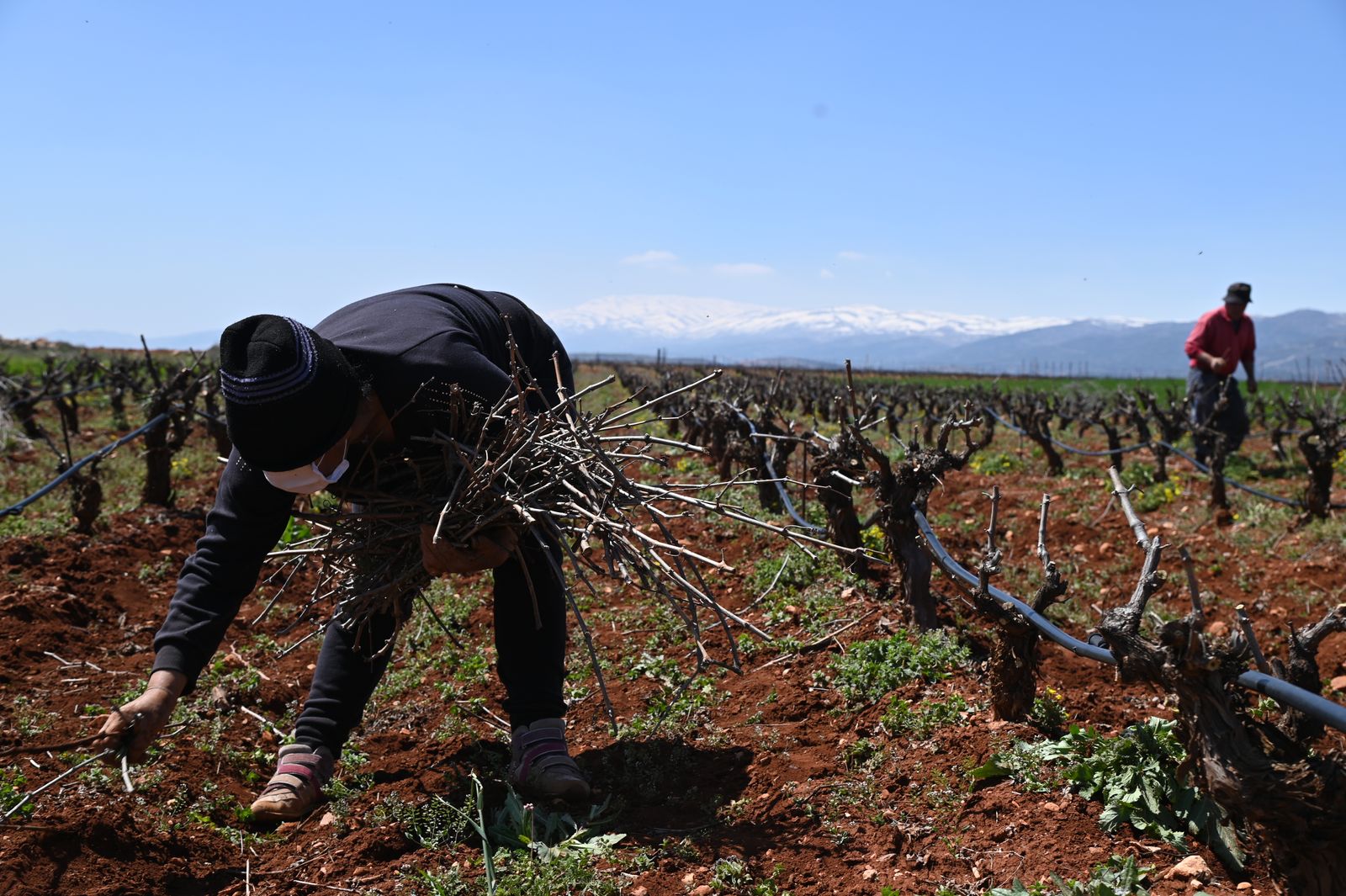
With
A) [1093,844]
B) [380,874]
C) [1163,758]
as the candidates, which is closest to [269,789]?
[380,874]

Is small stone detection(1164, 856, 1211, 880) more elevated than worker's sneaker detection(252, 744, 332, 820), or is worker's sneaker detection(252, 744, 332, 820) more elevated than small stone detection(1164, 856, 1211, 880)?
small stone detection(1164, 856, 1211, 880)

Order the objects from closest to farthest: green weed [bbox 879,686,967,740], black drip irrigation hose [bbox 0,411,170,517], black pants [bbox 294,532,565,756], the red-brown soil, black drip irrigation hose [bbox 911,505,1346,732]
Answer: black drip irrigation hose [bbox 911,505,1346,732], the red-brown soil, black pants [bbox 294,532,565,756], green weed [bbox 879,686,967,740], black drip irrigation hose [bbox 0,411,170,517]

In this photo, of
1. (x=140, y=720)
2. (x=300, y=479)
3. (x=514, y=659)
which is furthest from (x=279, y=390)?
(x=514, y=659)

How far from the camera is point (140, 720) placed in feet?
7.45

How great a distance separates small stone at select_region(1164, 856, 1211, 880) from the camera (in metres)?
2.03

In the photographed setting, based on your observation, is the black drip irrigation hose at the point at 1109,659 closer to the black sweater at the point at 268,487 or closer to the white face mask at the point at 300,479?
the black sweater at the point at 268,487

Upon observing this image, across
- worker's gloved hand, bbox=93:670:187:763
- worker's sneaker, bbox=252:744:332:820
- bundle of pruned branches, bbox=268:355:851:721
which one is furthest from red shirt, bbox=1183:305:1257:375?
worker's gloved hand, bbox=93:670:187:763

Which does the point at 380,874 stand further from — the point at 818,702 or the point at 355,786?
the point at 818,702

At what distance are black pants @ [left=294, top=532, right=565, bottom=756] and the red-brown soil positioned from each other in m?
0.26

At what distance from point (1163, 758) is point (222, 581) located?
2.47m

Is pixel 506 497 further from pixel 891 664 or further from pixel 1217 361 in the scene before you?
pixel 1217 361

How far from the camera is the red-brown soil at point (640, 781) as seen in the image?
2.31 meters

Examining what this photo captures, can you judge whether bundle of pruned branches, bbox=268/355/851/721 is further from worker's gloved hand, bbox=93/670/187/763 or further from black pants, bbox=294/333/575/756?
worker's gloved hand, bbox=93/670/187/763

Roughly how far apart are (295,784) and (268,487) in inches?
37.6
